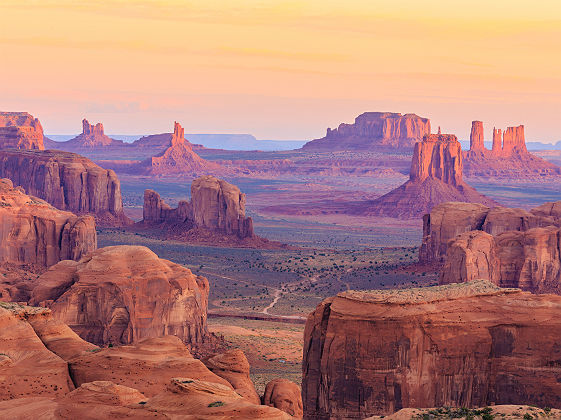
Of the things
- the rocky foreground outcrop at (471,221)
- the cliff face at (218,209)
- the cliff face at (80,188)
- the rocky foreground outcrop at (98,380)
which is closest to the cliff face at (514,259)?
the rocky foreground outcrop at (471,221)

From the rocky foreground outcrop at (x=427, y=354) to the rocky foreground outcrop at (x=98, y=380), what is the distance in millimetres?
4238

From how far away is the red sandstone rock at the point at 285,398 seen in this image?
3677 cm

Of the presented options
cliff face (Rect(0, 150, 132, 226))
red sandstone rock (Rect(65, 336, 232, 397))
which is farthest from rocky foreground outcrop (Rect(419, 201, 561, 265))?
red sandstone rock (Rect(65, 336, 232, 397))

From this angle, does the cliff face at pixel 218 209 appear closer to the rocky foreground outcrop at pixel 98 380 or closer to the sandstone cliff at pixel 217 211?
the sandstone cliff at pixel 217 211

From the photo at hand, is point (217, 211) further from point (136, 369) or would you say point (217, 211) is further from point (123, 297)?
point (136, 369)

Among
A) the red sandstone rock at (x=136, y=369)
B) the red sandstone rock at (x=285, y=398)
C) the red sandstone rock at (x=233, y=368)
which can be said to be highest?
the red sandstone rock at (x=136, y=369)

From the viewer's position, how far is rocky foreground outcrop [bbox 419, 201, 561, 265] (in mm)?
97188

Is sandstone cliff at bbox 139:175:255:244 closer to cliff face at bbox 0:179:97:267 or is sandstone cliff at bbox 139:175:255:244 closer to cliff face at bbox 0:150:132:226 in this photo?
cliff face at bbox 0:150:132:226

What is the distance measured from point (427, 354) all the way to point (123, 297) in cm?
2581

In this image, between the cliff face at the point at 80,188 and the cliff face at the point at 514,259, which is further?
the cliff face at the point at 80,188

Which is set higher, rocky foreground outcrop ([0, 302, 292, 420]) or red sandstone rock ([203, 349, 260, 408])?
rocky foreground outcrop ([0, 302, 292, 420])

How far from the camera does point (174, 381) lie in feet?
103

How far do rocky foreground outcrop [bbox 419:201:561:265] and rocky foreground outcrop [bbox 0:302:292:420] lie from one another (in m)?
61.3

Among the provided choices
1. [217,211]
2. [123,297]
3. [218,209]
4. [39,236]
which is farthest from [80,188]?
[123,297]
